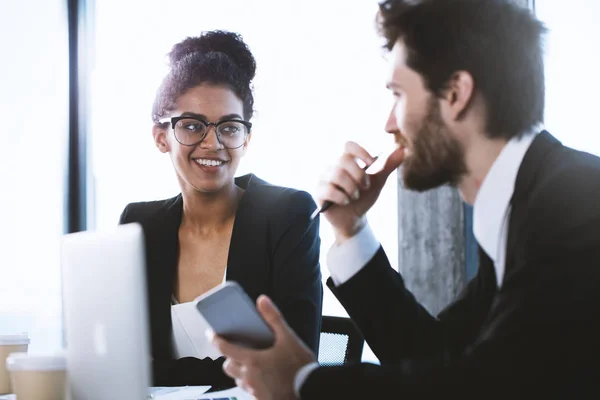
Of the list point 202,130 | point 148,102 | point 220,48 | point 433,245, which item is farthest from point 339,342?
point 148,102

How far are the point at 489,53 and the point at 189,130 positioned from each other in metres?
1.10

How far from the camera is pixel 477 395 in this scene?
3.09ft

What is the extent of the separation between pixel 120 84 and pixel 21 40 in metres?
0.56

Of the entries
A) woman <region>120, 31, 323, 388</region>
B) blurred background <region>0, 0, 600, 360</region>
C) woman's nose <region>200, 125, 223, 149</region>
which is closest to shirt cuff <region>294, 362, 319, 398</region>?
woman <region>120, 31, 323, 388</region>

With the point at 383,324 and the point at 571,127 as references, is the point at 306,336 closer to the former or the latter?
the point at 383,324

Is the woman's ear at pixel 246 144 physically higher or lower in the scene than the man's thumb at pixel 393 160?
higher

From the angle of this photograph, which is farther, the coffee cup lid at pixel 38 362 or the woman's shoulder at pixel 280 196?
the woman's shoulder at pixel 280 196

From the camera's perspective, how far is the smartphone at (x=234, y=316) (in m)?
0.98

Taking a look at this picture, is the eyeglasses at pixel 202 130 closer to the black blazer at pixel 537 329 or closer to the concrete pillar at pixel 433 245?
the concrete pillar at pixel 433 245

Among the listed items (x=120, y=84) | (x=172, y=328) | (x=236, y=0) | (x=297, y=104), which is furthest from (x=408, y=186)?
(x=120, y=84)

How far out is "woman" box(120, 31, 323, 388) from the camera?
6.59ft

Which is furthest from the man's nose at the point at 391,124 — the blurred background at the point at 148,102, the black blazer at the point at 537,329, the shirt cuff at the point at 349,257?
the blurred background at the point at 148,102

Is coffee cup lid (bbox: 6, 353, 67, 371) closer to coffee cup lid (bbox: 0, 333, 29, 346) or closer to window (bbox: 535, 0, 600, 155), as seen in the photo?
coffee cup lid (bbox: 0, 333, 29, 346)

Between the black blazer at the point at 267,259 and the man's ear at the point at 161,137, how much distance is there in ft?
0.93
